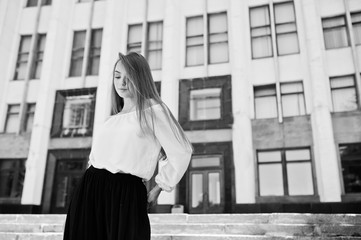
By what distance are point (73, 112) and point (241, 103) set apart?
9200mm

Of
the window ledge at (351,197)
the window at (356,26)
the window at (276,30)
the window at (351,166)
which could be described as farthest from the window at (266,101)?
the window ledge at (351,197)

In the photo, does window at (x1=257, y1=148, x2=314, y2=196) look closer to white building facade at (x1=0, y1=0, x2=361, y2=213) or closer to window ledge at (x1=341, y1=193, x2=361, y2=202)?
white building facade at (x1=0, y1=0, x2=361, y2=213)

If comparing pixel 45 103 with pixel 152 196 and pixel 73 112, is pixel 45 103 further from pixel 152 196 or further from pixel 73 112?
pixel 152 196

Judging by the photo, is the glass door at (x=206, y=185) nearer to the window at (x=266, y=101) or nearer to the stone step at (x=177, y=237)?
the window at (x=266, y=101)

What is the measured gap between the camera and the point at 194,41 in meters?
17.1

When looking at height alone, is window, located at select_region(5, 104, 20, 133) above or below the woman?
above

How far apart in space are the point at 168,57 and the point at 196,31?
2.51 metres

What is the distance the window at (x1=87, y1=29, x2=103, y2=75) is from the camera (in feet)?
58.7

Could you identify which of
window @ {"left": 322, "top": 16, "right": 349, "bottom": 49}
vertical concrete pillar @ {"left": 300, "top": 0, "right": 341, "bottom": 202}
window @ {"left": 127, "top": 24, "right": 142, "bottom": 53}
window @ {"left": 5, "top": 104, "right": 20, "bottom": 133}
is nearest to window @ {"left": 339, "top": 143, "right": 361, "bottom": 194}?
vertical concrete pillar @ {"left": 300, "top": 0, "right": 341, "bottom": 202}

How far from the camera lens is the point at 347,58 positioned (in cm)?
1456

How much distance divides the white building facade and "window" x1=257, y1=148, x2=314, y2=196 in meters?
0.04

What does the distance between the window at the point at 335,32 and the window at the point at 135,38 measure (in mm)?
9833

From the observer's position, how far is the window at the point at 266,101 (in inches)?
594

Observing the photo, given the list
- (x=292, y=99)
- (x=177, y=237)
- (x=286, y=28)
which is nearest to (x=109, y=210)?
(x=177, y=237)
